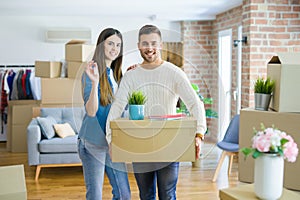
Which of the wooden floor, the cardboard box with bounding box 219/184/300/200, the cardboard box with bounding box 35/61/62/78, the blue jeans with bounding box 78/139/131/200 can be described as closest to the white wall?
the cardboard box with bounding box 35/61/62/78

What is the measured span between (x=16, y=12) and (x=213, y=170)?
357 cm

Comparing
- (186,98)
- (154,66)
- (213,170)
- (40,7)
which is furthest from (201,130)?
(40,7)

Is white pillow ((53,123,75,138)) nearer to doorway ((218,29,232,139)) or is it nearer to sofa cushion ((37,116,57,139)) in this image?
sofa cushion ((37,116,57,139))

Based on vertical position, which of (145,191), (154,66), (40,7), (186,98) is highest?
(40,7)

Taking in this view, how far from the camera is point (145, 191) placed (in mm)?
2236

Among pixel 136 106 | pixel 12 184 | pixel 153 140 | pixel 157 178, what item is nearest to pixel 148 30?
pixel 136 106

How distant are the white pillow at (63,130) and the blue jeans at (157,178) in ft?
8.38

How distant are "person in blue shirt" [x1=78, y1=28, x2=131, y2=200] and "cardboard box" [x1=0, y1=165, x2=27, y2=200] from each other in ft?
1.15

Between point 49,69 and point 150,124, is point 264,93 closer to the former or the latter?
point 150,124

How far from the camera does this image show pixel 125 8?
18.0 feet

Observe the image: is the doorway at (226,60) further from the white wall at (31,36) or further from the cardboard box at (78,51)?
the cardboard box at (78,51)

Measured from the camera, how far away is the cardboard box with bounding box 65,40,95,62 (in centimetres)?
455

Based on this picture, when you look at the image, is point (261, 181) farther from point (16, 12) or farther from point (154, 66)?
point (16, 12)

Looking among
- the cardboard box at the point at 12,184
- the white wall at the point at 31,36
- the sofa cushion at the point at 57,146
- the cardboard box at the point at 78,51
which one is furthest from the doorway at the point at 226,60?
the cardboard box at the point at 12,184
